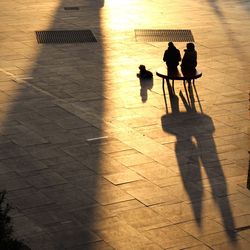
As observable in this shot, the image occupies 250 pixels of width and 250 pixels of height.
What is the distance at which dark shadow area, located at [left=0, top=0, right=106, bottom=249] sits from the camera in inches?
577

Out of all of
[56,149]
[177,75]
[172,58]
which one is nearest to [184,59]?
[172,58]

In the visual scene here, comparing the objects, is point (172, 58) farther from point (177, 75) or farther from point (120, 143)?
point (120, 143)

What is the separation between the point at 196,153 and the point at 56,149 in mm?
3222

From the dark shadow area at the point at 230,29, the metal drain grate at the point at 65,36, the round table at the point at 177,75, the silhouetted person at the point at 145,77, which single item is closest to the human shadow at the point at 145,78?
the silhouetted person at the point at 145,77

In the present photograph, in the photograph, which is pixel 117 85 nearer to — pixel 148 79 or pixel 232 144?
pixel 148 79

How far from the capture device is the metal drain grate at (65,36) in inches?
1156

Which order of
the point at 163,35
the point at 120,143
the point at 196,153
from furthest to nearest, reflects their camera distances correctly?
the point at 163,35 → the point at 120,143 → the point at 196,153

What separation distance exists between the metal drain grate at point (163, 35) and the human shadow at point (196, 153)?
680cm

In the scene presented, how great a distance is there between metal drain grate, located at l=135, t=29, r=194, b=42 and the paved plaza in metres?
0.38

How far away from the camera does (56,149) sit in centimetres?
1842

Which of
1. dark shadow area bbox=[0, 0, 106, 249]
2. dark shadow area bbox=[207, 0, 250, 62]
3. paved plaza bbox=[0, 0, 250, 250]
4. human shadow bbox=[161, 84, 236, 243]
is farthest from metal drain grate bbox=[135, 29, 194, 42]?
human shadow bbox=[161, 84, 236, 243]

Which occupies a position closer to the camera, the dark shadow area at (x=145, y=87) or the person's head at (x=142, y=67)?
the dark shadow area at (x=145, y=87)

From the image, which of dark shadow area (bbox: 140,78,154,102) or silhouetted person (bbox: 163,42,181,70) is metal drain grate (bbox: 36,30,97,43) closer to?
dark shadow area (bbox: 140,78,154,102)

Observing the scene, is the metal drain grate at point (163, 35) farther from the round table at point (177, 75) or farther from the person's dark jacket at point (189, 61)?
the person's dark jacket at point (189, 61)
